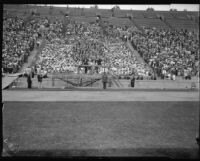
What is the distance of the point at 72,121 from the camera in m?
10.6

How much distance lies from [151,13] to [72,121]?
145ft

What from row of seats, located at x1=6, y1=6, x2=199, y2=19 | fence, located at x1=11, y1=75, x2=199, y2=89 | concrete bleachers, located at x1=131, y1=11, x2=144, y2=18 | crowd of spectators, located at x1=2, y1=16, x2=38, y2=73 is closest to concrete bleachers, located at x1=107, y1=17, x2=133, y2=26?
row of seats, located at x1=6, y1=6, x2=199, y2=19

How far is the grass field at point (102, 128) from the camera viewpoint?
Result: 7070mm

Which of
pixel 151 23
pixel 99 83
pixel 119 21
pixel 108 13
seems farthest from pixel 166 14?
pixel 99 83

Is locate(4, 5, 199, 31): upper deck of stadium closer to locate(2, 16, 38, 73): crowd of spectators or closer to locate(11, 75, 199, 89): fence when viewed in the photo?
locate(2, 16, 38, 73): crowd of spectators

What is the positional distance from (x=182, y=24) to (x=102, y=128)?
41.5 metres

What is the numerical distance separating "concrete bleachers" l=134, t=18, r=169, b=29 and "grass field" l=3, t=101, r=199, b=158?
3209 centimetres

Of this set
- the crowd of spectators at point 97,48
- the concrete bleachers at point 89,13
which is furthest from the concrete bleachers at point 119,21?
the concrete bleachers at point 89,13

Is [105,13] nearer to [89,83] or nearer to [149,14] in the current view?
[149,14]

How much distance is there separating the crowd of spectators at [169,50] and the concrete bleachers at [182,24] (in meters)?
3.00

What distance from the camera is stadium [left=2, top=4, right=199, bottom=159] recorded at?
26.4 ft

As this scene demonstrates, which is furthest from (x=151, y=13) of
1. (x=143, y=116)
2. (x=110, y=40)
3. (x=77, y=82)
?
(x=143, y=116)

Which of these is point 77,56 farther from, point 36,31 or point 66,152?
point 66,152

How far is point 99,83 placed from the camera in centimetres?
2327
